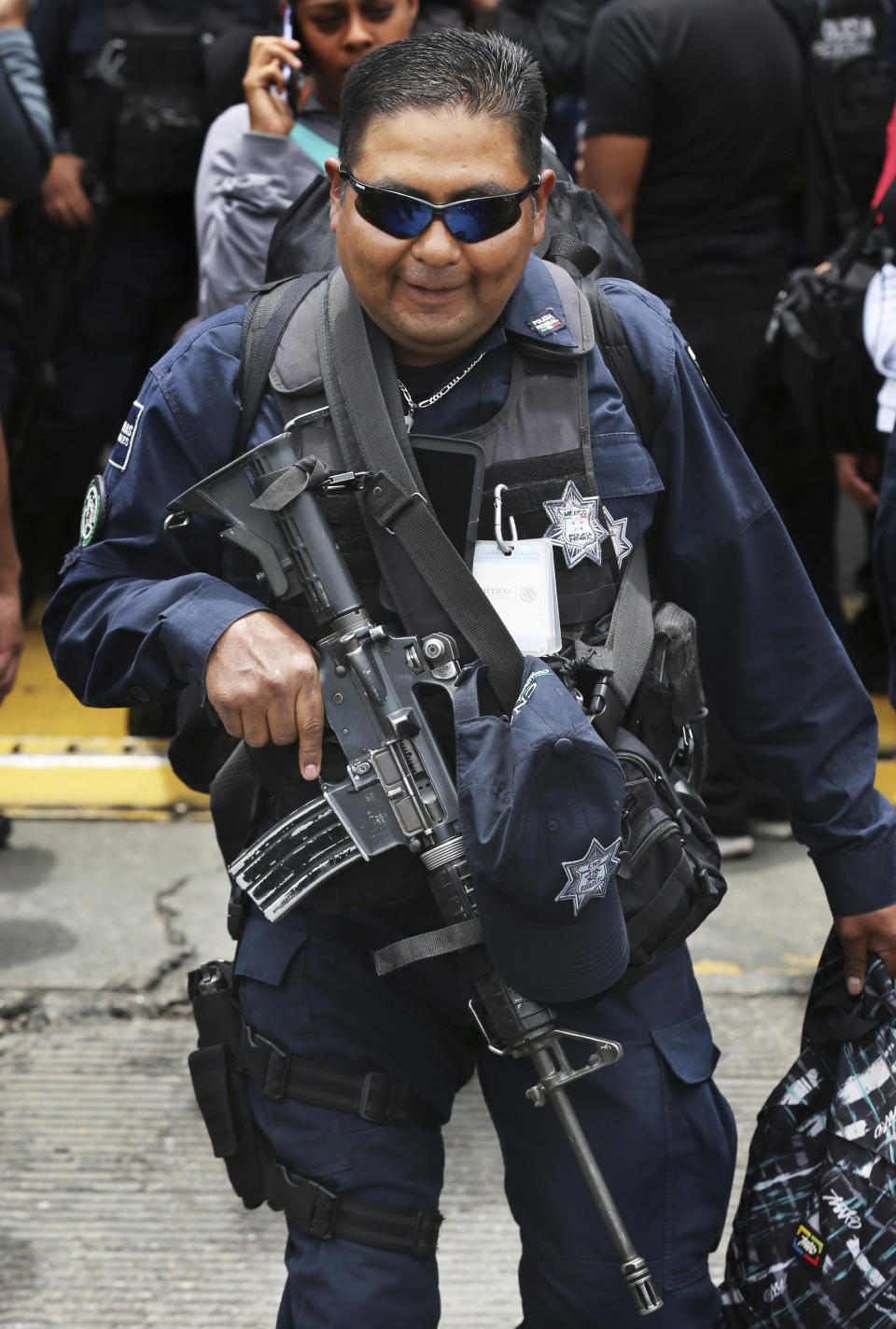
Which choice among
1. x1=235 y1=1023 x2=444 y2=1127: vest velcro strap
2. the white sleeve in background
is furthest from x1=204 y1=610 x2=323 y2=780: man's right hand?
the white sleeve in background

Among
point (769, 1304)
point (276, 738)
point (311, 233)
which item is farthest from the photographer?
point (311, 233)

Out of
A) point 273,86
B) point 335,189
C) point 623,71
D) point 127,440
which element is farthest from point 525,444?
point 623,71

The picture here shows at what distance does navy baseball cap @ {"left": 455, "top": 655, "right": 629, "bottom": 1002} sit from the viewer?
192 centimetres

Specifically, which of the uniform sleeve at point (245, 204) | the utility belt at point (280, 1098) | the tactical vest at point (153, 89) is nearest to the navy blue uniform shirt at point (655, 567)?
the utility belt at point (280, 1098)

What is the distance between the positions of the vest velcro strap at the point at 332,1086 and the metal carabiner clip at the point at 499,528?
0.71 meters

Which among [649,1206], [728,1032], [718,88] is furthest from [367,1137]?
[718,88]

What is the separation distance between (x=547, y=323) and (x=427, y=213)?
235mm

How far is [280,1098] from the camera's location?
7.44 feet

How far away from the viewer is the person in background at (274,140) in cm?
331

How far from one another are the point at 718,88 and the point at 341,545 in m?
2.60

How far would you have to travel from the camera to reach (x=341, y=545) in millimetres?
2172

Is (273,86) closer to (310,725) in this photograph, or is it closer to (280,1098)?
(310,725)

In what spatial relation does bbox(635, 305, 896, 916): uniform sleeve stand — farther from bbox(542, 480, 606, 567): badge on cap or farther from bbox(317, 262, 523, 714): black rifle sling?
bbox(317, 262, 523, 714): black rifle sling

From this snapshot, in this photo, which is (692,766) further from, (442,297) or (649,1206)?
(442,297)
